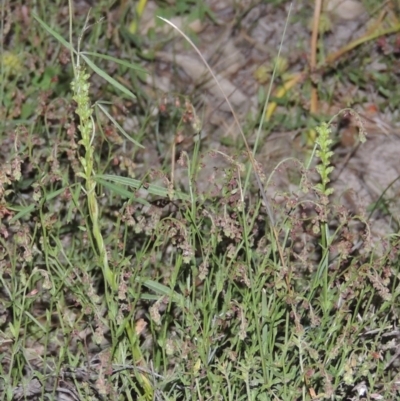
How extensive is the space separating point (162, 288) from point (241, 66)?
1.55m

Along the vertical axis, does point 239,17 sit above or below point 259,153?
above

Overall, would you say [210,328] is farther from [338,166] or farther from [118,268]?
[338,166]

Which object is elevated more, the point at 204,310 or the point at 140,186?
the point at 140,186

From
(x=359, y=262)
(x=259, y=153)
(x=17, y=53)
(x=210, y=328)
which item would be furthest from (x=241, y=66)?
(x=210, y=328)

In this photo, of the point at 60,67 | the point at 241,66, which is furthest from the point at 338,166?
the point at 60,67

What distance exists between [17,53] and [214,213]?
140 cm

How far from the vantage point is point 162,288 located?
8.97 ft

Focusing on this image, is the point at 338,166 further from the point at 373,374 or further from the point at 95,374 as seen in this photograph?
the point at 95,374

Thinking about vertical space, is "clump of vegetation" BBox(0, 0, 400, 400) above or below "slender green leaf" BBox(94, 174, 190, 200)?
below

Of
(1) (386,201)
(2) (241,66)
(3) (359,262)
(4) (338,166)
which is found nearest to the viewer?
(3) (359,262)

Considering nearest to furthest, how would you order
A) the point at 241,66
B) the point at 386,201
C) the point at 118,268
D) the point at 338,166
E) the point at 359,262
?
the point at 118,268 → the point at 359,262 → the point at 386,201 → the point at 338,166 → the point at 241,66

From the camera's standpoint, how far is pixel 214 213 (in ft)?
9.18

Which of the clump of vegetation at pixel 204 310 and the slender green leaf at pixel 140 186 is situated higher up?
the slender green leaf at pixel 140 186

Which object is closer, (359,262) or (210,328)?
(210,328)
